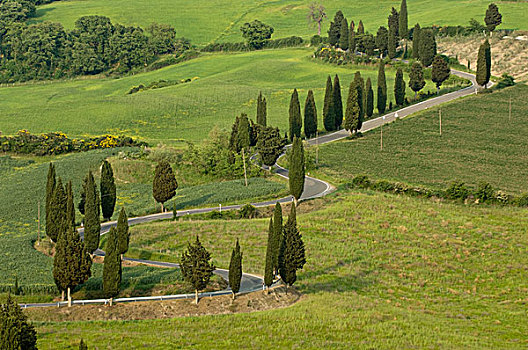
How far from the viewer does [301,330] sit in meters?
55.4

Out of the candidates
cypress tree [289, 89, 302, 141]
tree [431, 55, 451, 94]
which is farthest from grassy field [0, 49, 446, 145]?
cypress tree [289, 89, 302, 141]

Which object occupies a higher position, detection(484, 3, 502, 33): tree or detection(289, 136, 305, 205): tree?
detection(484, 3, 502, 33): tree

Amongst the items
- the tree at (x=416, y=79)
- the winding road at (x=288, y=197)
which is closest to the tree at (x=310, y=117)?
the winding road at (x=288, y=197)

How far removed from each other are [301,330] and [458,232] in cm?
3243

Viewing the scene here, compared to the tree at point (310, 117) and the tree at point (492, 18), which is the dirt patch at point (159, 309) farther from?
the tree at point (492, 18)

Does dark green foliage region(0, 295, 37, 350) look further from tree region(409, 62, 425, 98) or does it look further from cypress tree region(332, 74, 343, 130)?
tree region(409, 62, 425, 98)

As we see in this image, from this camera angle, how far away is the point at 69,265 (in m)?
62.5

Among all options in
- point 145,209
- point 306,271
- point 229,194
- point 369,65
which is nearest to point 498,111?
point 369,65

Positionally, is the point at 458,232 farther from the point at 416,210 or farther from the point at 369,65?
the point at 369,65

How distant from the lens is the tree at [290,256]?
2549 inches

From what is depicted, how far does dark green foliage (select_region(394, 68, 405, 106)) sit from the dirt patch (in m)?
86.1

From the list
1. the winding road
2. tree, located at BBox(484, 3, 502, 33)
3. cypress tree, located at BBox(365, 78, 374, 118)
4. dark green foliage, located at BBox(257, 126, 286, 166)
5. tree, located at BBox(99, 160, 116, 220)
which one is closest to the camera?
the winding road

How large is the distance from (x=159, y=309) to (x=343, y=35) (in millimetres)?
137715

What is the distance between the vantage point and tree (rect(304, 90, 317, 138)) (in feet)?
417
